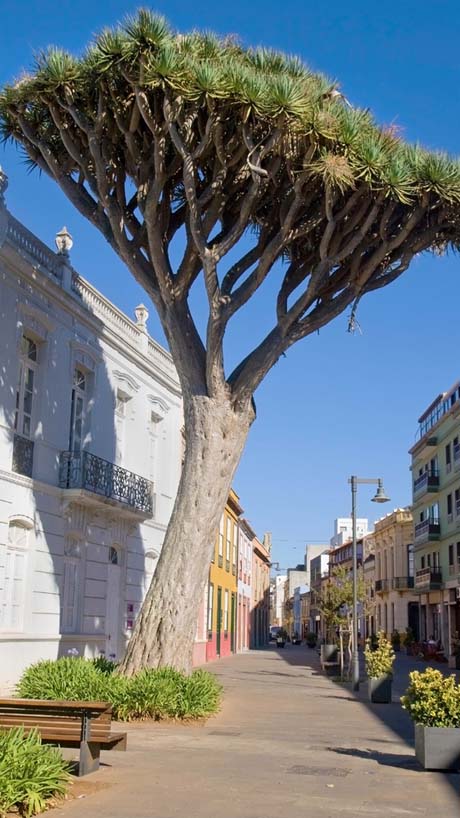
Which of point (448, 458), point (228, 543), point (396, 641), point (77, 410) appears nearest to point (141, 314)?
point (77, 410)

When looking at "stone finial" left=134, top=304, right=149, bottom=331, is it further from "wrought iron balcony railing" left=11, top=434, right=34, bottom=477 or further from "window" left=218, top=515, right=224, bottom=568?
"window" left=218, top=515, right=224, bottom=568

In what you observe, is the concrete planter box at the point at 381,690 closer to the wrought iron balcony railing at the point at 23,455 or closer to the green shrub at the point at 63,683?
the green shrub at the point at 63,683

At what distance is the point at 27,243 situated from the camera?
18406mm

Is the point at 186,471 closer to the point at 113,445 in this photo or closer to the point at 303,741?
the point at 303,741

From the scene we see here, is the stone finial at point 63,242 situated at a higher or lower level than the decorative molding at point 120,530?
higher

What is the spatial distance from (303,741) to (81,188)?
9793 millimetres

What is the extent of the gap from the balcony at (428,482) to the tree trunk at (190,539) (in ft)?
113

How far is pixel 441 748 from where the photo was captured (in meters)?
10.0

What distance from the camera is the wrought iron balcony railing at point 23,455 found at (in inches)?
691

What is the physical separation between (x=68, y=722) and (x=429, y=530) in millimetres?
41277

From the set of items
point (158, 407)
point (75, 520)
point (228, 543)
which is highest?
point (158, 407)

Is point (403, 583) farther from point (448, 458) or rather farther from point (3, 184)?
point (3, 184)

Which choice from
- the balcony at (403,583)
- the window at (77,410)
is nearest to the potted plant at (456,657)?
the window at (77,410)

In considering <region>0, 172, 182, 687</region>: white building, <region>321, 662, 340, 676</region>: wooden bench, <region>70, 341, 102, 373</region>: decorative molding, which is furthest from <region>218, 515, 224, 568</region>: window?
<region>70, 341, 102, 373</region>: decorative molding
